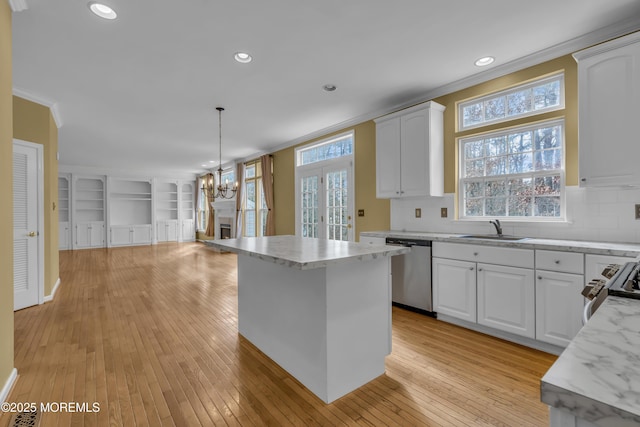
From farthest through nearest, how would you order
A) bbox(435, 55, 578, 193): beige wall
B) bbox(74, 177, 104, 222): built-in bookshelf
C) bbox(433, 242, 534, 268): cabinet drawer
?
bbox(74, 177, 104, 222): built-in bookshelf
bbox(435, 55, 578, 193): beige wall
bbox(433, 242, 534, 268): cabinet drawer

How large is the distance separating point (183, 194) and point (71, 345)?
9.71 meters

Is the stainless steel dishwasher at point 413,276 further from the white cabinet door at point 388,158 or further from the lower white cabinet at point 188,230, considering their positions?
the lower white cabinet at point 188,230

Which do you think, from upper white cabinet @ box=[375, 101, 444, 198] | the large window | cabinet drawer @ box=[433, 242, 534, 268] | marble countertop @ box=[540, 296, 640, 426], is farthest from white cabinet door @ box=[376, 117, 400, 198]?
the large window

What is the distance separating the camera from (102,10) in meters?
2.32

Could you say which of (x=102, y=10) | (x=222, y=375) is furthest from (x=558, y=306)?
(x=102, y=10)

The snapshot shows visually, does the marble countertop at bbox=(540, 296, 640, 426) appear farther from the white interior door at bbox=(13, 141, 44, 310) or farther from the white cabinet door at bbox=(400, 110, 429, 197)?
the white interior door at bbox=(13, 141, 44, 310)

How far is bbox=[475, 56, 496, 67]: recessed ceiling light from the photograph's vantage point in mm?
3074

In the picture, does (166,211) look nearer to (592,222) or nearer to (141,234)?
(141,234)

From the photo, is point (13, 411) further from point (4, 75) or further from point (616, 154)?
point (616, 154)

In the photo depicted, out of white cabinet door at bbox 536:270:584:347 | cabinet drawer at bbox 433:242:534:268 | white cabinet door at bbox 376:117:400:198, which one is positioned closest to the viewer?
white cabinet door at bbox 536:270:584:347

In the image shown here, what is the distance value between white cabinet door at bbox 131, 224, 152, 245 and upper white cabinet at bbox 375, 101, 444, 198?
32.0ft

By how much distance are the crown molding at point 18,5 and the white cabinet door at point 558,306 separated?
14.9 feet

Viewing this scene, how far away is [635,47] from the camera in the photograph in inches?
88.8

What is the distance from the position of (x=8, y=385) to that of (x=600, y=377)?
3.16 metres
